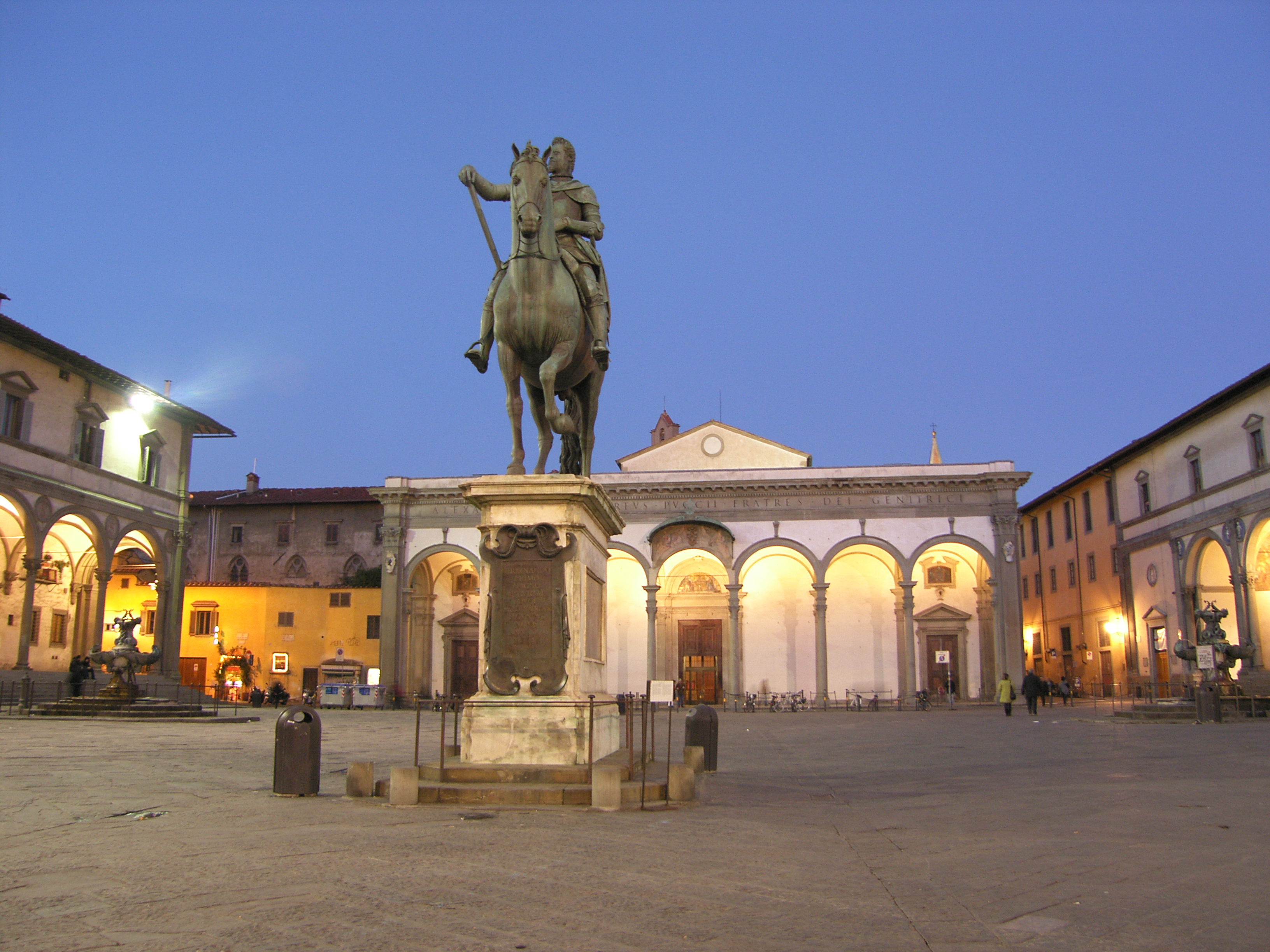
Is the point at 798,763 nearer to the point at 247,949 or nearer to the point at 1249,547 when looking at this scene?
the point at 247,949

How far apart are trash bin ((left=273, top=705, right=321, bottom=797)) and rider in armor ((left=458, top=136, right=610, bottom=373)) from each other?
10.4ft

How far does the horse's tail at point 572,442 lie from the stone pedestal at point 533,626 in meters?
1.31

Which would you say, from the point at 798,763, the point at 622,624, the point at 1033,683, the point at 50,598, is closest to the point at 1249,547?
the point at 1033,683

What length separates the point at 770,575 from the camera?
124ft

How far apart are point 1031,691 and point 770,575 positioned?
12205 millimetres

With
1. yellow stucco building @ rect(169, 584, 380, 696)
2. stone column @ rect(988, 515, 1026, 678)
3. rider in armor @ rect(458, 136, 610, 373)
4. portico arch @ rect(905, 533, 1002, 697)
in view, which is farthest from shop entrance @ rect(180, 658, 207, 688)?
rider in armor @ rect(458, 136, 610, 373)

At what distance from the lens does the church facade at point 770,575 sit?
35.3m

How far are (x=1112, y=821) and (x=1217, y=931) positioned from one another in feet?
9.29

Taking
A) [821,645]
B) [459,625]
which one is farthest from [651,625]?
[459,625]

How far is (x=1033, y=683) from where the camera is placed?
27375mm

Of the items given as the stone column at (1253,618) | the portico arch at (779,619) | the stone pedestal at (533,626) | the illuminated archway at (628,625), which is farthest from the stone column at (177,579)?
the stone column at (1253,618)

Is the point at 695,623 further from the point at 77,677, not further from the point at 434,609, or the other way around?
the point at 77,677

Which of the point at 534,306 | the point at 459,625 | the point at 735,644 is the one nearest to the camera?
the point at 534,306

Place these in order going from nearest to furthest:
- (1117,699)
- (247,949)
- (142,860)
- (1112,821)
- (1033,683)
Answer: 1. (247,949)
2. (142,860)
3. (1112,821)
4. (1033,683)
5. (1117,699)
